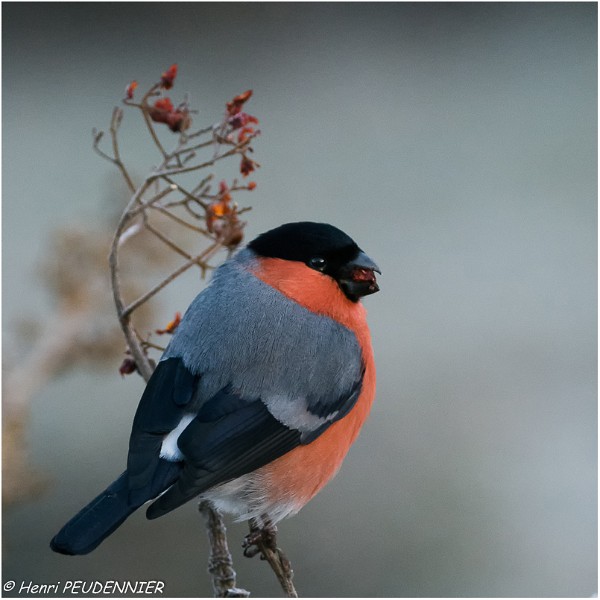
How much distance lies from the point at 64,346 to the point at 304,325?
58 cm

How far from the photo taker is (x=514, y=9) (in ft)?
12.7

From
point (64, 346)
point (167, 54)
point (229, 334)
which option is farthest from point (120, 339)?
point (167, 54)

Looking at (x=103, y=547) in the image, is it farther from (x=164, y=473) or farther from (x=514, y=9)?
(x=514, y=9)

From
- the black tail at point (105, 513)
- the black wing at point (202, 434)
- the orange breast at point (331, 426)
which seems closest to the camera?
the black tail at point (105, 513)

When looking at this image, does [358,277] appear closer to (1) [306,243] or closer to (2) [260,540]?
(1) [306,243]

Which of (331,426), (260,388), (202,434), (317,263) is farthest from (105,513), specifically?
(317,263)

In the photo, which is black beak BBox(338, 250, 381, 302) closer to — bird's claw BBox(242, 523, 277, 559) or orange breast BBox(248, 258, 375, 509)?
orange breast BBox(248, 258, 375, 509)

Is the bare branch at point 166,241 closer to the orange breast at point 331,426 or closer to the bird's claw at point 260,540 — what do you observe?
the orange breast at point 331,426

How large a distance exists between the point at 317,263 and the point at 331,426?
0.29m

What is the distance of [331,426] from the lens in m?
1.57

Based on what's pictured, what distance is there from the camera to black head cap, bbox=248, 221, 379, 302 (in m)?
1.56

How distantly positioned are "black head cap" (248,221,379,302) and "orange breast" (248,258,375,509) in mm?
16

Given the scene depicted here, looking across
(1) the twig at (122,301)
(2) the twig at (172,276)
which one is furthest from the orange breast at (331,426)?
(1) the twig at (122,301)

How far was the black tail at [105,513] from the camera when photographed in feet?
4.15
